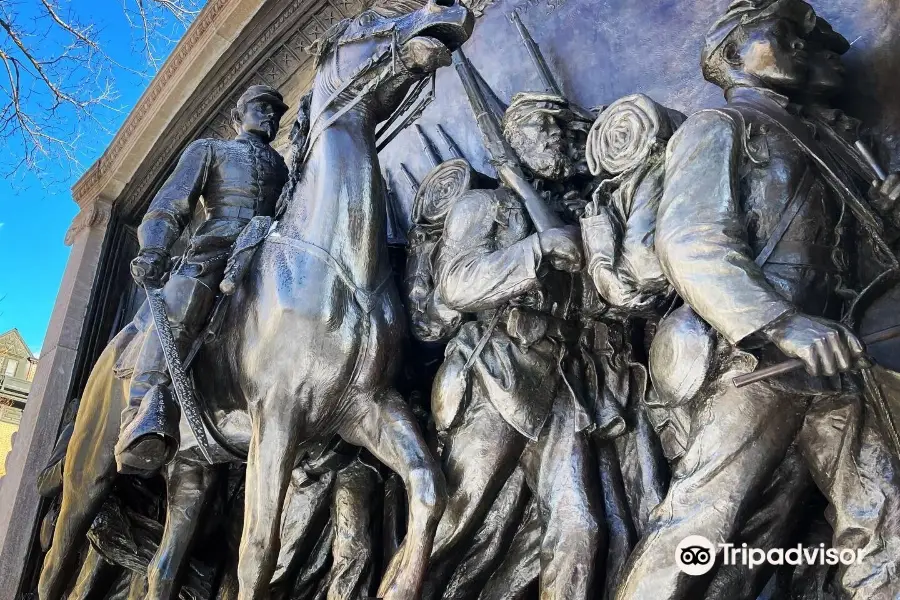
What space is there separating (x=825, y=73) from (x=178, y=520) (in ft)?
13.4

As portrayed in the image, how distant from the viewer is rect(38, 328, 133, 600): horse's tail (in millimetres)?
5609

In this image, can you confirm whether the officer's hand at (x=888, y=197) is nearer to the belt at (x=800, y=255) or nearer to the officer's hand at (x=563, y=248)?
the belt at (x=800, y=255)

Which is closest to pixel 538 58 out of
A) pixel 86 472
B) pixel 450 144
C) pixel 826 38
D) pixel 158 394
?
pixel 450 144

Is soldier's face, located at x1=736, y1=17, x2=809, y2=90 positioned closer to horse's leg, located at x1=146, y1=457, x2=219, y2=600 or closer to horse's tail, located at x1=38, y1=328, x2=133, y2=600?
horse's leg, located at x1=146, y1=457, x2=219, y2=600

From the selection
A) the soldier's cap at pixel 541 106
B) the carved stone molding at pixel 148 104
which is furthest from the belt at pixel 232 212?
the carved stone molding at pixel 148 104

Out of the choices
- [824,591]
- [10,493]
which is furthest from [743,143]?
[10,493]

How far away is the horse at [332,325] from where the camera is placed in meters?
4.16

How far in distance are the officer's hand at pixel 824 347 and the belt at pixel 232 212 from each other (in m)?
3.47

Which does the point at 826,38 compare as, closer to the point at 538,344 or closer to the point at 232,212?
the point at 538,344

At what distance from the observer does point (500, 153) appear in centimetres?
489

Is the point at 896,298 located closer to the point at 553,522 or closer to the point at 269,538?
the point at 553,522

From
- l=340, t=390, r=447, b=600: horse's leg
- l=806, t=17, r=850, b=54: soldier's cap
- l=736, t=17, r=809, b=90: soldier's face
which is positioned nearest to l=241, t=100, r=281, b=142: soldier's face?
l=340, t=390, r=447, b=600: horse's leg

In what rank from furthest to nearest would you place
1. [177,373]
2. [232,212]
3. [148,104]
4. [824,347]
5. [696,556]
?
1. [148,104]
2. [232,212]
3. [177,373]
4. [696,556]
5. [824,347]

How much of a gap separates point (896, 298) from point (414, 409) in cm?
227
